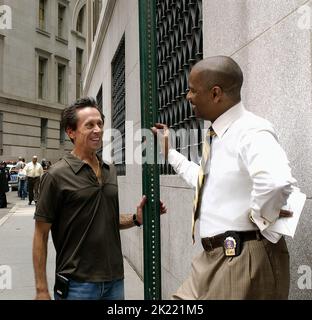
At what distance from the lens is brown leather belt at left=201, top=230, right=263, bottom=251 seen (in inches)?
80.2

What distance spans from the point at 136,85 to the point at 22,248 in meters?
4.34

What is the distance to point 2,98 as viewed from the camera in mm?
33750

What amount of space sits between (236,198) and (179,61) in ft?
11.3

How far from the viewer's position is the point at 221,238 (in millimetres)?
2105

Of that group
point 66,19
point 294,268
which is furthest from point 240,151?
point 66,19

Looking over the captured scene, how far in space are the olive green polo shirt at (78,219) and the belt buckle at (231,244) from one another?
94 centimetres

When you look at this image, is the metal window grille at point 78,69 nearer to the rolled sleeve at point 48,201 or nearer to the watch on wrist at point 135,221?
the watch on wrist at point 135,221

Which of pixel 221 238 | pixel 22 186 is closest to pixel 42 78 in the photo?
pixel 22 186

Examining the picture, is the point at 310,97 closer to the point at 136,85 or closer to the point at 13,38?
the point at 136,85

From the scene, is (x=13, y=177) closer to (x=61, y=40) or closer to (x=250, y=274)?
(x=61, y=40)

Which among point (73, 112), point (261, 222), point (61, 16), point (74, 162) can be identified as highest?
point (61, 16)

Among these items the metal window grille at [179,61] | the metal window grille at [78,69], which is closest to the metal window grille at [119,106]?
the metal window grille at [179,61]

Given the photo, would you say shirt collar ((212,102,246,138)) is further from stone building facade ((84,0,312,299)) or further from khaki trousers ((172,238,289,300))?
stone building facade ((84,0,312,299))

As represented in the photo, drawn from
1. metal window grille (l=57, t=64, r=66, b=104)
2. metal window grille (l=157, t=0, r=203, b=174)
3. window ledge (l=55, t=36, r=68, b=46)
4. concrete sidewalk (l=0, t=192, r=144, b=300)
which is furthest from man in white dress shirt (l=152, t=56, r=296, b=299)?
metal window grille (l=57, t=64, r=66, b=104)
